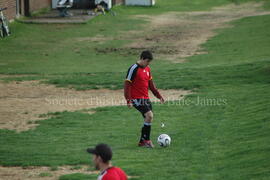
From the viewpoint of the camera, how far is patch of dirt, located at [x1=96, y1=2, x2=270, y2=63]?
3341cm

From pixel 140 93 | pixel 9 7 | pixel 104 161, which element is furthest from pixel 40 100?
pixel 9 7

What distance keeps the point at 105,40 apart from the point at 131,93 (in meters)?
22.9

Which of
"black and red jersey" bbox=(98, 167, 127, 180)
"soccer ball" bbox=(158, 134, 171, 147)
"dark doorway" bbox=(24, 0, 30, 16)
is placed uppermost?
"black and red jersey" bbox=(98, 167, 127, 180)

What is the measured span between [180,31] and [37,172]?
29041 mm

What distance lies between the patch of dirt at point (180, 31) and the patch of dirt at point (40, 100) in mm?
8493

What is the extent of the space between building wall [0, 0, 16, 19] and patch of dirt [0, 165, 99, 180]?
26.2 meters

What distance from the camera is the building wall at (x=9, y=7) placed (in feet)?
126

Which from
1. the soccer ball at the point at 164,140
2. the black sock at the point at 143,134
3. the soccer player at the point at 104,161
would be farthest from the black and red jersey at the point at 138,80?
the soccer player at the point at 104,161

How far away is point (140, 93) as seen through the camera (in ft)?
47.6

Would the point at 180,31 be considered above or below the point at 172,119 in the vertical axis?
below

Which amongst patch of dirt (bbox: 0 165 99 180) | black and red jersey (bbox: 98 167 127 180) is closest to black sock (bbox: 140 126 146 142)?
patch of dirt (bbox: 0 165 99 180)

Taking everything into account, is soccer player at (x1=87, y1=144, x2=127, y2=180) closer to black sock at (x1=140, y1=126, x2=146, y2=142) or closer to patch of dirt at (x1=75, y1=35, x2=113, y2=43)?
black sock at (x1=140, y1=126, x2=146, y2=142)

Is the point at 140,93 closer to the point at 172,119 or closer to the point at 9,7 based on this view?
the point at 172,119

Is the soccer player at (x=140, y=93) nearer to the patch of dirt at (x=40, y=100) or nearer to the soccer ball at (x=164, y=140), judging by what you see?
the soccer ball at (x=164, y=140)
